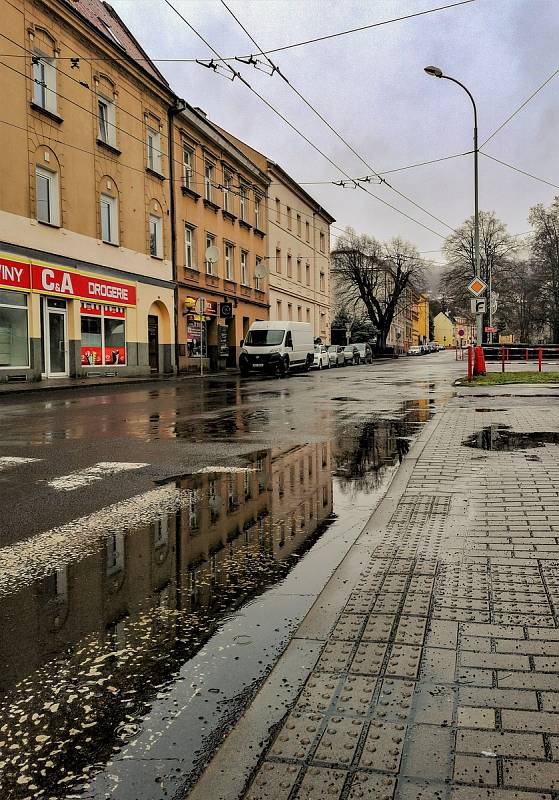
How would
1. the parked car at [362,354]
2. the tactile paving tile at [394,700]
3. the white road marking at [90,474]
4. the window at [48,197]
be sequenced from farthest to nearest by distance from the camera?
the parked car at [362,354], the window at [48,197], the white road marking at [90,474], the tactile paving tile at [394,700]

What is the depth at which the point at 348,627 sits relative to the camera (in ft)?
10.5

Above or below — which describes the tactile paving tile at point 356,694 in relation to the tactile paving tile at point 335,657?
below

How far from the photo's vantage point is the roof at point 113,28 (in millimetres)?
27169

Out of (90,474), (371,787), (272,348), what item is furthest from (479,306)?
(371,787)

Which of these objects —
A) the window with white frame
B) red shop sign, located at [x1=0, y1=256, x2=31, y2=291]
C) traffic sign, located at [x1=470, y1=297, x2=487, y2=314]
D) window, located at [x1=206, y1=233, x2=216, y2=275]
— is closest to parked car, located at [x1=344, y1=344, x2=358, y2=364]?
the window with white frame

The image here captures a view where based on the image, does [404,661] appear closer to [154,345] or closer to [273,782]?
[273,782]

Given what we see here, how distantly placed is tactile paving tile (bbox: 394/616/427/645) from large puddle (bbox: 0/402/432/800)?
0.48 meters

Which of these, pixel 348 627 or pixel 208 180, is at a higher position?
pixel 208 180

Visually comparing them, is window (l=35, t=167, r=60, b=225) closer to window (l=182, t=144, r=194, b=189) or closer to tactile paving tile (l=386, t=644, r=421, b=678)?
window (l=182, t=144, r=194, b=189)

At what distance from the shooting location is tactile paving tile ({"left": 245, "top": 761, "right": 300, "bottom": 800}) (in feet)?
6.61

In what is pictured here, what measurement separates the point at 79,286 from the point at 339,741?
2548 cm

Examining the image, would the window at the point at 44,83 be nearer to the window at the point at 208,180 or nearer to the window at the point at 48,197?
the window at the point at 48,197

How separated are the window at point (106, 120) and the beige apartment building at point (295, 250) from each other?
1677 cm

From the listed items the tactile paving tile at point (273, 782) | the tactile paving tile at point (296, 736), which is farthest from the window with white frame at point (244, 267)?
the tactile paving tile at point (273, 782)
